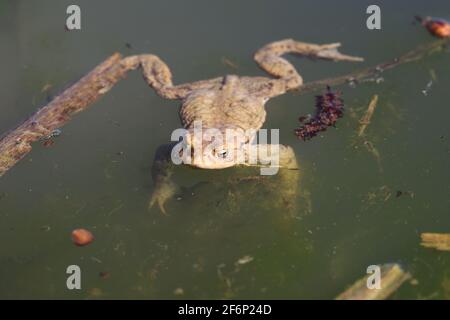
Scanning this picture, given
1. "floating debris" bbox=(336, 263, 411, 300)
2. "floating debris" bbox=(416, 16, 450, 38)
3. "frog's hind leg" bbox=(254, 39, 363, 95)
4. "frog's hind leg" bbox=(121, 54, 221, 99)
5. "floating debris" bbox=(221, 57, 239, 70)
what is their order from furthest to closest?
"floating debris" bbox=(416, 16, 450, 38) → "floating debris" bbox=(221, 57, 239, 70) → "frog's hind leg" bbox=(254, 39, 363, 95) → "frog's hind leg" bbox=(121, 54, 221, 99) → "floating debris" bbox=(336, 263, 411, 300)

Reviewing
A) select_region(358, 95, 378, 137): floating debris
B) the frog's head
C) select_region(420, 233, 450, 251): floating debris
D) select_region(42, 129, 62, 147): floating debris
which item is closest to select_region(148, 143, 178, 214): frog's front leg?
the frog's head

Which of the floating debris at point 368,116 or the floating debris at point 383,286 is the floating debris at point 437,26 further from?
the floating debris at point 383,286

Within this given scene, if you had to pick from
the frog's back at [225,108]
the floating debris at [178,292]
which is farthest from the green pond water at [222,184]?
the frog's back at [225,108]

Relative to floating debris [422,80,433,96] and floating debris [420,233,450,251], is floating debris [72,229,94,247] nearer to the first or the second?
floating debris [420,233,450,251]

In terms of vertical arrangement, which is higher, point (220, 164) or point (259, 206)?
point (220, 164)

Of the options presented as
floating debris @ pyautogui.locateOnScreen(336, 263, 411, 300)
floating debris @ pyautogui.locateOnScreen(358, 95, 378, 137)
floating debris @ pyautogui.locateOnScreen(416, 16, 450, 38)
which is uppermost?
floating debris @ pyautogui.locateOnScreen(416, 16, 450, 38)

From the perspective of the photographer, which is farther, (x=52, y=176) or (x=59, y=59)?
(x=59, y=59)

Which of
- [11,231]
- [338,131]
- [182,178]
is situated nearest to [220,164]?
[182,178]

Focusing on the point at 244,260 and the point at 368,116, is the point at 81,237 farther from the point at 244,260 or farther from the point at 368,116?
the point at 368,116
